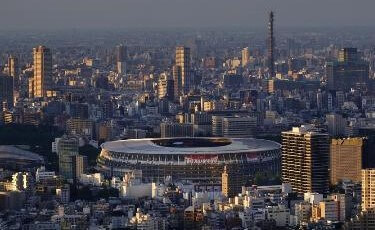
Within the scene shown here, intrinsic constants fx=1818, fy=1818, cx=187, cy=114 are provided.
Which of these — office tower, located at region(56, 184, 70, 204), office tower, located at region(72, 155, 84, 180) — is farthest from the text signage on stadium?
office tower, located at region(56, 184, 70, 204)

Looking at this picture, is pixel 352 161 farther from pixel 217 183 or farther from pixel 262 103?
pixel 262 103

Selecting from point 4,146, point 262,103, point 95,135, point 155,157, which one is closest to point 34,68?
point 262,103

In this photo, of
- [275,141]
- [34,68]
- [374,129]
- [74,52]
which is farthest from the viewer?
[74,52]

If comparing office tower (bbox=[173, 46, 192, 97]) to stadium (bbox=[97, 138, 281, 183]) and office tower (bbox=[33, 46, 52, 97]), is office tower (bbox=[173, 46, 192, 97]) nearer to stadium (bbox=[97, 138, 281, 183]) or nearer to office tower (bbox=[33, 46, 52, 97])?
office tower (bbox=[33, 46, 52, 97])

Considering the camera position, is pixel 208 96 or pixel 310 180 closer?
pixel 310 180

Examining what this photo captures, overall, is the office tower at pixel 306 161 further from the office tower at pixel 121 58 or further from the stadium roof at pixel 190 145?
the office tower at pixel 121 58

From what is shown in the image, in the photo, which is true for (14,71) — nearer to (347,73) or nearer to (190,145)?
(347,73)

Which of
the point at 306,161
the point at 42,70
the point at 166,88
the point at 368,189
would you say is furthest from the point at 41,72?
the point at 368,189
